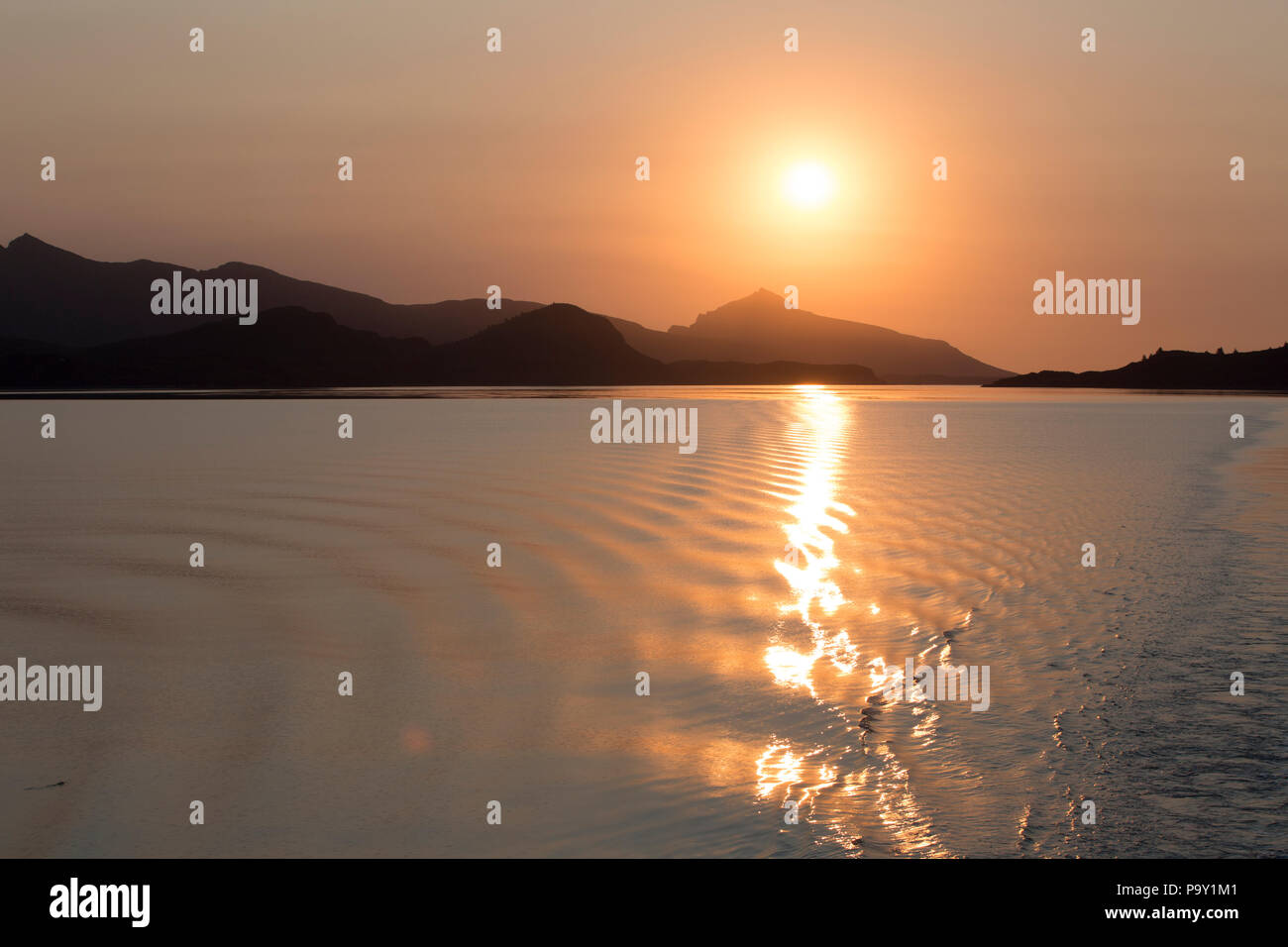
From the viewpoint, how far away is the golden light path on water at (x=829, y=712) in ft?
17.8

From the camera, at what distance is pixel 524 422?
42.6 metres

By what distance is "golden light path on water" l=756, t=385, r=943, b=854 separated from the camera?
543 centimetres

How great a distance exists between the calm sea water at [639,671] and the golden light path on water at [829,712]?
3 centimetres

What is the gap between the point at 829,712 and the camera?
7180 millimetres

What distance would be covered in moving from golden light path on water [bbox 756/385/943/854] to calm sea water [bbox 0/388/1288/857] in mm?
33

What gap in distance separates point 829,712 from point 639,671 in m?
1.68
